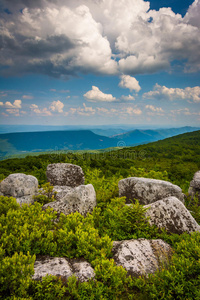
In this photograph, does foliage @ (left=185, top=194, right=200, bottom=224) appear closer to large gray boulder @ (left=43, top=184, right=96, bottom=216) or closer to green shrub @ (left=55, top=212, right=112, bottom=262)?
large gray boulder @ (left=43, top=184, right=96, bottom=216)

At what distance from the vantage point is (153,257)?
5023 millimetres

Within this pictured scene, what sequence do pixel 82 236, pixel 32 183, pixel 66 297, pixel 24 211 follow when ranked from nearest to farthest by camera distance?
1. pixel 66 297
2. pixel 82 236
3. pixel 24 211
4. pixel 32 183

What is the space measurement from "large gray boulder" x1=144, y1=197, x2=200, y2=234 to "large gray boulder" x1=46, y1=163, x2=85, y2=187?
7.80 meters

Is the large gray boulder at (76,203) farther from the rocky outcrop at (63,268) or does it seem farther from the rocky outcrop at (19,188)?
the rocky outcrop at (63,268)

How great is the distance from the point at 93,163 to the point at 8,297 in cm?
2166

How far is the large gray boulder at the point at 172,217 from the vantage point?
6.40m

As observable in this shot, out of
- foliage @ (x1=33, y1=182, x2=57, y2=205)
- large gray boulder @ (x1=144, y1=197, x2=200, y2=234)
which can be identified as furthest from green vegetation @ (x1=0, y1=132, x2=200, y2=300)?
foliage @ (x1=33, y1=182, x2=57, y2=205)

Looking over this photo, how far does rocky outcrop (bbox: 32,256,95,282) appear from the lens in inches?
152

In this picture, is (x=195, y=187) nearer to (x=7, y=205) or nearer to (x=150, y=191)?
(x=150, y=191)

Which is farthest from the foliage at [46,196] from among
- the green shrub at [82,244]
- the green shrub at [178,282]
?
the green shrub at [178,282]

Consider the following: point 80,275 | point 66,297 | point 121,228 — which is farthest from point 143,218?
point 66,297

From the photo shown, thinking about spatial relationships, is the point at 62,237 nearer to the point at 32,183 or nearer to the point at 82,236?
the point at 82,236

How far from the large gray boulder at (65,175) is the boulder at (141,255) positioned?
8.43m

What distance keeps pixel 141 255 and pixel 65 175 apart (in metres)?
9.55
